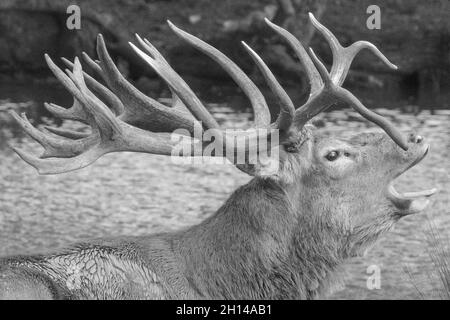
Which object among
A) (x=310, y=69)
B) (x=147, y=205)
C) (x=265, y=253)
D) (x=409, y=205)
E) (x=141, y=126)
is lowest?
(x=147, y=205)

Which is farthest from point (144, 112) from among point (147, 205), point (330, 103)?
point (147, 205)

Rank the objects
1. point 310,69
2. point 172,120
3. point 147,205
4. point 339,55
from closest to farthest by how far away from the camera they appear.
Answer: point 172,120 < point 310,69 < point 339,55 < point 147,205

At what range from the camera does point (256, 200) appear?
4.93 metres

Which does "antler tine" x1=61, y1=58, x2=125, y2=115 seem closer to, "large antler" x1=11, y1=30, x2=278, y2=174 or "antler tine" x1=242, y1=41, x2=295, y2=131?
"large antler" x1=11, y1=30, x2=278, y2=174

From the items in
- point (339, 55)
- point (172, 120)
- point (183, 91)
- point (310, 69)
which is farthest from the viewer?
point (339, 55)

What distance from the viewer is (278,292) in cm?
490

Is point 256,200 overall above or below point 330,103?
below

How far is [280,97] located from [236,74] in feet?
0.79

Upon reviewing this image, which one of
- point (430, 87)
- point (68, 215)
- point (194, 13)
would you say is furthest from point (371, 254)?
point (194, 13)

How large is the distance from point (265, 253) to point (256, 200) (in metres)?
0.25

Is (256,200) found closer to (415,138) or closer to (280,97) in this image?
(280,97)

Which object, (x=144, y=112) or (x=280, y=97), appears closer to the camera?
(x=280, y=97)
